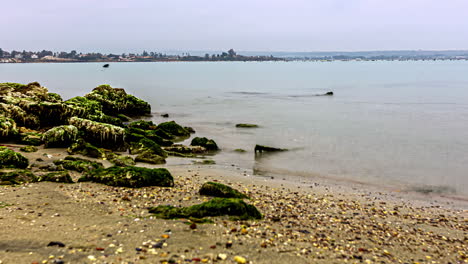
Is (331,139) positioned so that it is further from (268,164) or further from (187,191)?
(187,191)

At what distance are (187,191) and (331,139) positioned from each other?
17525 mm

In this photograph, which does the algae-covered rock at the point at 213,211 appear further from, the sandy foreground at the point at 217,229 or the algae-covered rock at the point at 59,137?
the algae-covered rock at the point at 59,137

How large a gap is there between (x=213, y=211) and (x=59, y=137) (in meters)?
12.6

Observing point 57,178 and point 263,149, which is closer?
point 57,178

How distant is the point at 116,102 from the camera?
35188 mm

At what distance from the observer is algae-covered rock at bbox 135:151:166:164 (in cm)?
1806

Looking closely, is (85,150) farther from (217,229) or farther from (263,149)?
(217,229)

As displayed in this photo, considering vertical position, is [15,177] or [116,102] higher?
[116,102]

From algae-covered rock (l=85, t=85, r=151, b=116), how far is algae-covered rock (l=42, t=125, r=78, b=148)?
14388 mm

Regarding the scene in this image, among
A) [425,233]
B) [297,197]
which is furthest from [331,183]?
[425,233]

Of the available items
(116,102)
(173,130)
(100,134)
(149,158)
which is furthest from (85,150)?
(116,102)

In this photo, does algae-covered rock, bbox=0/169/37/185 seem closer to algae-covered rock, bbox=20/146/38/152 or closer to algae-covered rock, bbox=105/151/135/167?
algae-covered rock, bbox=105/151/135/167

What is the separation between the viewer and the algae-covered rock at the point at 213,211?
9.52 meters

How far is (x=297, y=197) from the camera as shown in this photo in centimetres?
1320
